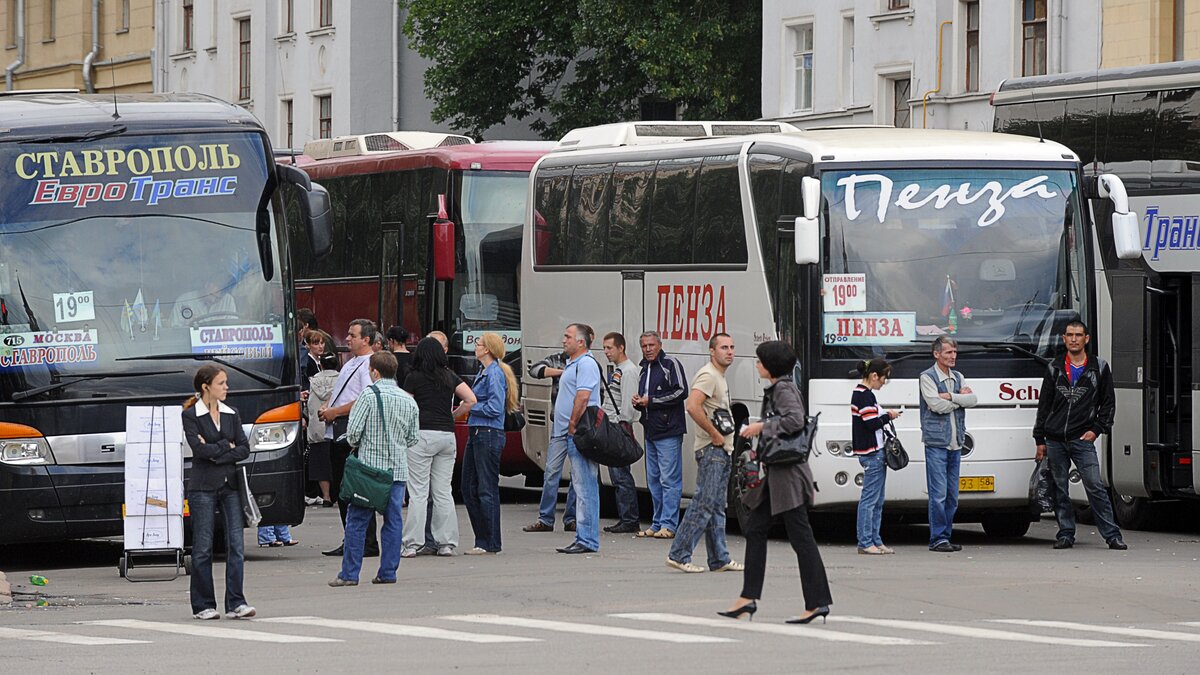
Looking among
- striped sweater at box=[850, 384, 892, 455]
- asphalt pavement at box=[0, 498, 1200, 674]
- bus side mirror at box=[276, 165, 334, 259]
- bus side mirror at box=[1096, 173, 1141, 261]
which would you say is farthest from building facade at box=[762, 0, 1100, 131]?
bus side mirror at box=[276, 165, 334, 259]

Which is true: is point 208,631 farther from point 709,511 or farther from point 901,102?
point 901,102

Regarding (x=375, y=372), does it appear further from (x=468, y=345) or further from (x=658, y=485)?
(x=468, y=345)

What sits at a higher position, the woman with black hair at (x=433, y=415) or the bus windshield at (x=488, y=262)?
the bus windshield at (x=488, y=262)

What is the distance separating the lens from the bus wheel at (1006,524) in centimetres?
2033

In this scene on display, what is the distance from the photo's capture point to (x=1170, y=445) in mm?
20047

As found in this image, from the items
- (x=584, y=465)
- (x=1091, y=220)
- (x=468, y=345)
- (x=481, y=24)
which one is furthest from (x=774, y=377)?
(x=481, y=24)

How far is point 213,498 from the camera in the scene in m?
14.2

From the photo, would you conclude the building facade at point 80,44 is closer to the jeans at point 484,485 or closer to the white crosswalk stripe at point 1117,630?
the jeans at point 484,485

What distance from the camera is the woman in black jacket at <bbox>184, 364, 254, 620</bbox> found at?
1406 centimetres

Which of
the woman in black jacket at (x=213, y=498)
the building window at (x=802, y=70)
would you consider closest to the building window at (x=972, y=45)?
the building window at (x=802, y=70)

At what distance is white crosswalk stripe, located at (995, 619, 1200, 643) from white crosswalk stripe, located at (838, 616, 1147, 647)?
38 centimetres

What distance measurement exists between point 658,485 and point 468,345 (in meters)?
5.27

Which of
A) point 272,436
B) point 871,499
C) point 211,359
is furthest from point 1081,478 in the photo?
point 211,359

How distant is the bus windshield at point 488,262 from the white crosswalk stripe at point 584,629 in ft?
34.6
